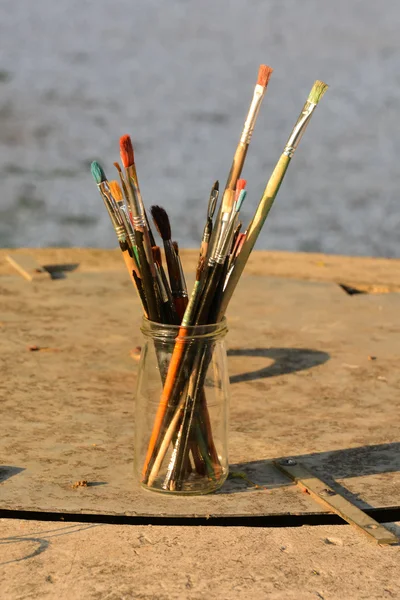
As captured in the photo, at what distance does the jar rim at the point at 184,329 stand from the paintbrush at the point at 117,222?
0.04 meters

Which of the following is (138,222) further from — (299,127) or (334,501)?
(334,501)

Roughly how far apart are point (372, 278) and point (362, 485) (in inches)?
82.0

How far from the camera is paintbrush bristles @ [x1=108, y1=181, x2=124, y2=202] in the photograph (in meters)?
1.99

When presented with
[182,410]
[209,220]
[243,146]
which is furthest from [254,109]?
[182,410]

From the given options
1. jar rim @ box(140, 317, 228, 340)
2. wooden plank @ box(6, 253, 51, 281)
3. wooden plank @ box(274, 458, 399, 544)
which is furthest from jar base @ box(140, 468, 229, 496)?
wooden plank @ box(6, 253, 51, 281)

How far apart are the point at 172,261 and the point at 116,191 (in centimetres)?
18

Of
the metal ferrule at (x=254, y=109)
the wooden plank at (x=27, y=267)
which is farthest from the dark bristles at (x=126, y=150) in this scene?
the wooden plank at (x=27, y=267)

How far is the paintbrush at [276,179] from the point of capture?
6.41ft

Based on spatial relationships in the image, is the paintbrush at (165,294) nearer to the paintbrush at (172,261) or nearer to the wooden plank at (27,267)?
the paintbrush at (172,261)

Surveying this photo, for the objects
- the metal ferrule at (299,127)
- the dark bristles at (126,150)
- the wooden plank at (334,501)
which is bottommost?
the wooden plank at (334,501)

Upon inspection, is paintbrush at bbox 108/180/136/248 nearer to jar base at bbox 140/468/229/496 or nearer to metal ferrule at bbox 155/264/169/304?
metal ferrule at bbox 155/264/169/304

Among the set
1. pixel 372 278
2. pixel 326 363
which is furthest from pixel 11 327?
pixel 372 278

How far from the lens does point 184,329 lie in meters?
1.99

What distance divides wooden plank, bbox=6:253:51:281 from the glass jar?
1962mm
